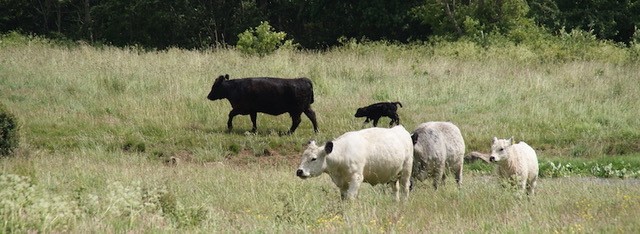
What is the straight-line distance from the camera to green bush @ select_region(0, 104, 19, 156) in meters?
17.8

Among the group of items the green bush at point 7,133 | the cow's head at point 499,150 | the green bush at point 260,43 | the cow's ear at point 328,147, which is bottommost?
the green bush at point 260,43

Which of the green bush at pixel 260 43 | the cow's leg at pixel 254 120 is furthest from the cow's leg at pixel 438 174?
the green bush at pixel 260 43

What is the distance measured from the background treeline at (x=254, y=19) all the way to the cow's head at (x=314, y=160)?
32.3m

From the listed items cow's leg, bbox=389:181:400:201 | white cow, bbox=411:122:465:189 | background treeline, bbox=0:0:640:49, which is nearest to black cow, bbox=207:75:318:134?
white cow, bbox=411:122:465:189

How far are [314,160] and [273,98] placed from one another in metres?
10.1

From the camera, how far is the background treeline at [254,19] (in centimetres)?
4838

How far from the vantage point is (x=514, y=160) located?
14094 millimetres

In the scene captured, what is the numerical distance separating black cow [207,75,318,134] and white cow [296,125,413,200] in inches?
349

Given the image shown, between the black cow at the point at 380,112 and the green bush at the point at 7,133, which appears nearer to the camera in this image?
the green bush at the point at 7,133

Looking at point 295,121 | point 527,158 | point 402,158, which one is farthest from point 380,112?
point 402,158

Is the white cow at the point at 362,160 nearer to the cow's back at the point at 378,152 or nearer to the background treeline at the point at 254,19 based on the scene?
the cow's back at the point at 378,152

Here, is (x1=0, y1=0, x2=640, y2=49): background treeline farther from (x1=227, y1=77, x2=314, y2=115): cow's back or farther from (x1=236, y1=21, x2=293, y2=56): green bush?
(x1=227, y1=77, x2=314, y2=115): cow's back

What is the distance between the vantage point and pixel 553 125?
2231 cm

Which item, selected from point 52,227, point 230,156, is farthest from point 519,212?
point 230,156
